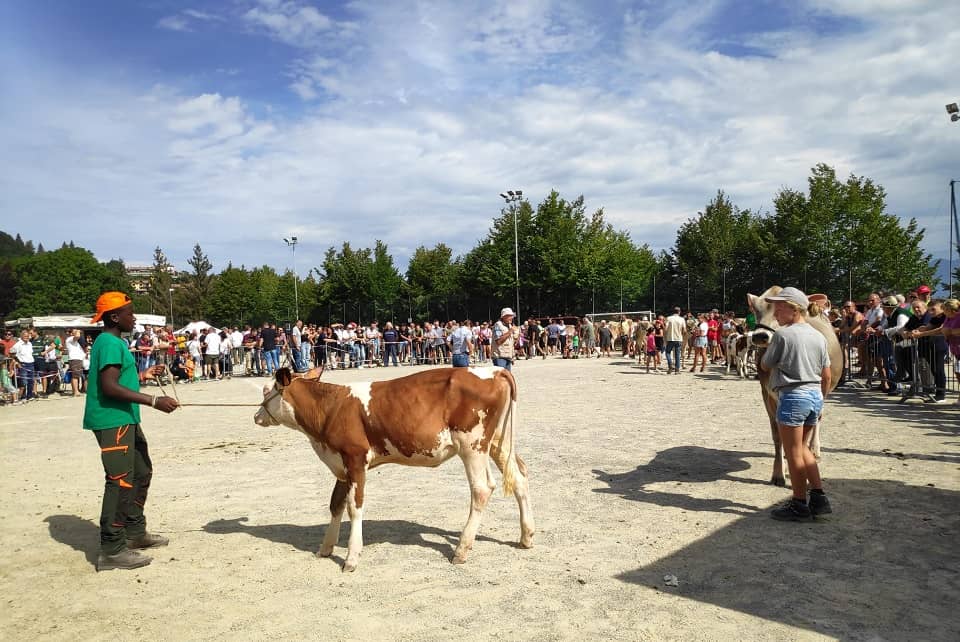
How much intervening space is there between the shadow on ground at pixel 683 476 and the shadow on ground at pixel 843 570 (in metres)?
0.55

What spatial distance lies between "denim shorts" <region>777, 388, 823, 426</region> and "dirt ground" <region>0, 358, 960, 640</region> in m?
0.93

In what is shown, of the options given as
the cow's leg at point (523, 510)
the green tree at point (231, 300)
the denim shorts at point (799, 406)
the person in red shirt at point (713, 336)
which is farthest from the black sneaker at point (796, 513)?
the green tree at point (231, 300)

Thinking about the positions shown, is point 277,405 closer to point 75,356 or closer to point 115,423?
point 115,423

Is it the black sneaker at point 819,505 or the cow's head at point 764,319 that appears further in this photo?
the cow's head at point 764,319

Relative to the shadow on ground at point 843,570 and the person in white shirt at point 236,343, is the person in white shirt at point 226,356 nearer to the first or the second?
the person in white shirt at point 236,343

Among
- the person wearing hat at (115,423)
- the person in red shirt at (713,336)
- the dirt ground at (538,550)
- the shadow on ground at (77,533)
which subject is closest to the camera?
the dirt ground at (538,550)

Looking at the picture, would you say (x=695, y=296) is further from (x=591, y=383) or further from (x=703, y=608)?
(x=703, y=608)

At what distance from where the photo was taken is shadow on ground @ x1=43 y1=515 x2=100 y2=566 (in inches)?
217

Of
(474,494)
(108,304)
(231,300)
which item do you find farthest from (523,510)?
(231,300)

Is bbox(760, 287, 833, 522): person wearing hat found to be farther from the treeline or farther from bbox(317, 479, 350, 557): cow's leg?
the treeline

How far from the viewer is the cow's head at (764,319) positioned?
246 inches

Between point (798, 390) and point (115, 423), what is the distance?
18.6 feet

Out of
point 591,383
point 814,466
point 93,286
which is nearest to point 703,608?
point 814,466

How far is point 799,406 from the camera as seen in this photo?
17.7ft
